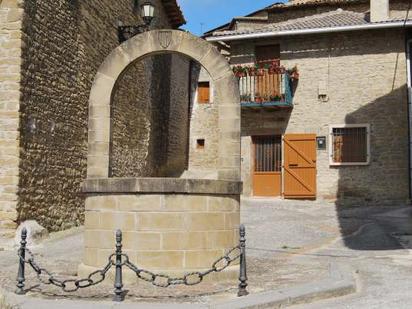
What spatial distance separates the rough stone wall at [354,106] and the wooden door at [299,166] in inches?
10.1

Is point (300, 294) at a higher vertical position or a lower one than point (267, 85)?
lower

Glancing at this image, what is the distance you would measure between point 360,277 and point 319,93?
11.3 m

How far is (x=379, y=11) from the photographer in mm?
17688

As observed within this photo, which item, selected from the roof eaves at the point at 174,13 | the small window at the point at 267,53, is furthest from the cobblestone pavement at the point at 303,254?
the roof eaves at the point at 174,13

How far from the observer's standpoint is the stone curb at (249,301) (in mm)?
5516


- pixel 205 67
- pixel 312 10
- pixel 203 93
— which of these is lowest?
pixel 205 67

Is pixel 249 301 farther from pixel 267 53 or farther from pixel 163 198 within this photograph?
pixel 267 53

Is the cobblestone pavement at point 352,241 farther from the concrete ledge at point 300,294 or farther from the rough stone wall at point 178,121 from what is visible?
the rough stone wall at point 178,121

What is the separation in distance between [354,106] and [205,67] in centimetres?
1104

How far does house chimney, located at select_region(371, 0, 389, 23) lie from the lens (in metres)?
17.6

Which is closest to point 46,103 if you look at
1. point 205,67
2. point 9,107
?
point 9,107

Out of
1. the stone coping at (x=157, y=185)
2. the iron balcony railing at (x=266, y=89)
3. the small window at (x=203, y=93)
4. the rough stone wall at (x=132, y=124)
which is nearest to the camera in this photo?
the stone coping at (x=157, y=185)

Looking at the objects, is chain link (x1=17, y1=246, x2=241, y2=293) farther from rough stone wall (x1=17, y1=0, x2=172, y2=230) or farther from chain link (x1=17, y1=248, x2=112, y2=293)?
rough stone wall (x1=17, y1=0, x2=172, y2=230)

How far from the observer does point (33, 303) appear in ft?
18.7
